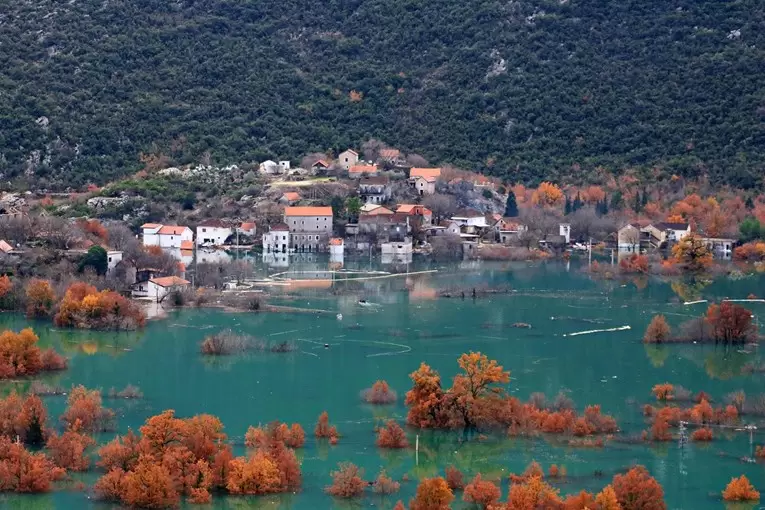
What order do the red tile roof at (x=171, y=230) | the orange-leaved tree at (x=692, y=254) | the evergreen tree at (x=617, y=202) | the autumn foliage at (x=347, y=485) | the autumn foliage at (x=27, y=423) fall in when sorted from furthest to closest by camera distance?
the evergreen tree at (x=617, y=202) < the red tile roof at (x=171, y=230) < the orange-leaved tree at (x=692, y=254) < the autumn foliage at (x=27, y=423) < the autumn foliage at (x=347, y=485)

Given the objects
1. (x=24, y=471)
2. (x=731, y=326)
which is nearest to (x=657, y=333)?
(x=731, y=326)

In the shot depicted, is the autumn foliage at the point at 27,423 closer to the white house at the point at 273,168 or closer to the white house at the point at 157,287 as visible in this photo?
the white house at the point at 157,287

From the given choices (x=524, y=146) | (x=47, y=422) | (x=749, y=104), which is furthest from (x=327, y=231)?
(x=47, y=422)

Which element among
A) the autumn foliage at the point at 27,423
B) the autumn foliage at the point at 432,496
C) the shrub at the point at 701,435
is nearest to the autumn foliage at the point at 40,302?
the autumn foliage at the point at 27,423

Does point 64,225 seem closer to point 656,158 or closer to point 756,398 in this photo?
point 756,398

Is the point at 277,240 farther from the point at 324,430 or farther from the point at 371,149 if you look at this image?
the point at 324,430

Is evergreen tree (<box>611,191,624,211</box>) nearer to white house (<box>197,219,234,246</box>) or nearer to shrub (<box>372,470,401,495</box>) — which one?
white house (<box>197,219,234,246</box>)
